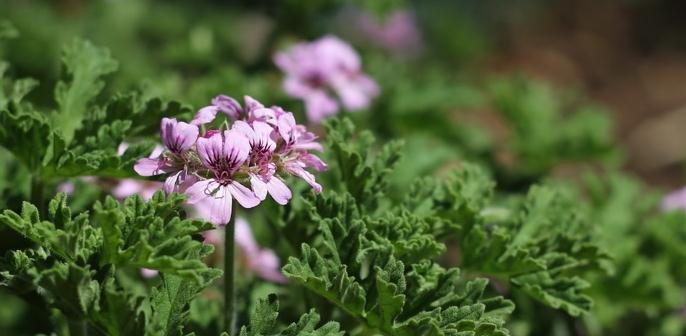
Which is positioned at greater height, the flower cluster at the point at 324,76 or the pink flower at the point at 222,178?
the flower cluster at the point at 324,76

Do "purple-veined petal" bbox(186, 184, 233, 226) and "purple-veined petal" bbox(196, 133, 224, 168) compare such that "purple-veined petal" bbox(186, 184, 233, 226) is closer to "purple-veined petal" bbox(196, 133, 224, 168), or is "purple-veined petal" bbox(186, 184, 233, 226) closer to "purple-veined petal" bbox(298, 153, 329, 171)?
"purple-veined petal" bbox(196, 133, 224, 168)

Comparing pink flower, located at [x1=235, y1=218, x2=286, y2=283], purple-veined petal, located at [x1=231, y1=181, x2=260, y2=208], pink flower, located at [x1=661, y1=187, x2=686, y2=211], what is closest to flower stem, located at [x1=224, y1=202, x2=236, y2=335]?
purple-veined petal, located at [x1=231, y1=181, x2=260, y2=208]

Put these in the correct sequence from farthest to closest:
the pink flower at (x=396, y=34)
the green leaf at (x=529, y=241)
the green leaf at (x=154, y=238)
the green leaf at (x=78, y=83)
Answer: the pink flower at (x=396, y=34) → the green leaf at (x=78, y=83) → the green leaf at (x=529, y=241) → the green leaf at (x=154, y=238)

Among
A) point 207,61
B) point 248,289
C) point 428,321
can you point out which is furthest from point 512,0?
point 428,321

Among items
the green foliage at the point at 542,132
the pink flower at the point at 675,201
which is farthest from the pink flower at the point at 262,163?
the green foliage at the point at 542,132

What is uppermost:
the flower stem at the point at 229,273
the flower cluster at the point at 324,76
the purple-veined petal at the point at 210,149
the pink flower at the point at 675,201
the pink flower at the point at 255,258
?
the flower cluster at the point at 324,76

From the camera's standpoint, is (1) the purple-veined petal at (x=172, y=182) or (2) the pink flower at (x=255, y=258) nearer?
(1) the purple-veined petal at (x=172, y=182)

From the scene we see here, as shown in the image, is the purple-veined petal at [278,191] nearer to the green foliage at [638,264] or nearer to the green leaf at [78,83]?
the green leaf at [78,83]
